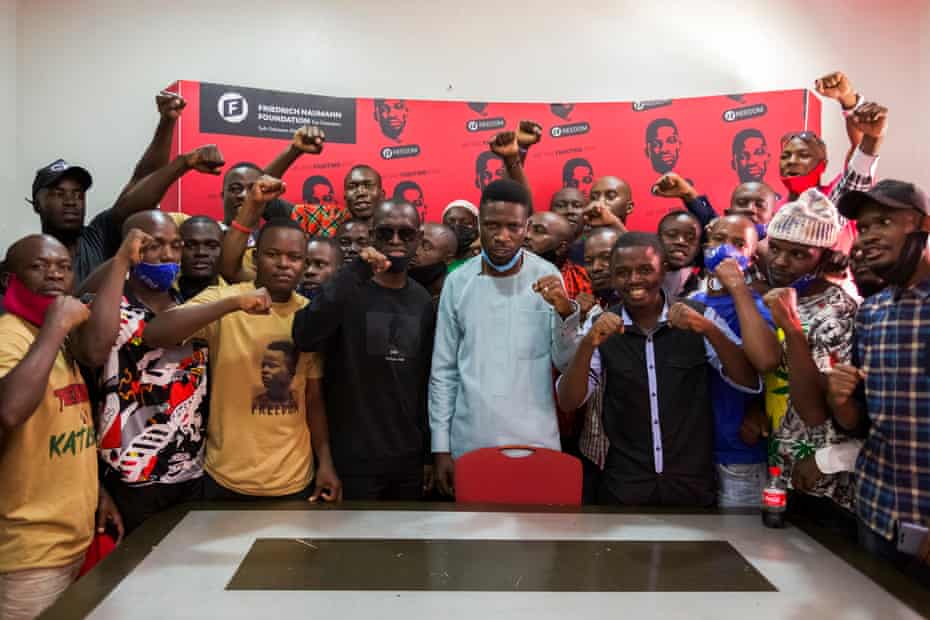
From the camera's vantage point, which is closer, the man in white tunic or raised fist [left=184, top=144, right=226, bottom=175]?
the man in white tunic

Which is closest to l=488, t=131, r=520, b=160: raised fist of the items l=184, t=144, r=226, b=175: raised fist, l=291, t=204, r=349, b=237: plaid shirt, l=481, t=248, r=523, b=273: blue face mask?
l=481, t=248, r=523, b=273: blue face mask

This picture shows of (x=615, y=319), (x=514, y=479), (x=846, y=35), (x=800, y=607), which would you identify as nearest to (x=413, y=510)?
(x=514, y=479)

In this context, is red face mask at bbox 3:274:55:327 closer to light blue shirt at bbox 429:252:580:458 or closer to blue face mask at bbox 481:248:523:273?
light blue shirt at bbox 429:252:580:458

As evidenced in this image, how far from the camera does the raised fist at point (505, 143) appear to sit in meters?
3.14

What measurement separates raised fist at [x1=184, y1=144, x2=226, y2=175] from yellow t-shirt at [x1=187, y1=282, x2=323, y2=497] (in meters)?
0.69

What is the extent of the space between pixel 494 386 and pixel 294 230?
2.98 feet

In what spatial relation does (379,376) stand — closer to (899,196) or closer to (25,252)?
(25,252)

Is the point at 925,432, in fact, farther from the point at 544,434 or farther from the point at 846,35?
the point at 846,35

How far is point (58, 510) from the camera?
6.41 feet

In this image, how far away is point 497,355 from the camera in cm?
254

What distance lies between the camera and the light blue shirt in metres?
2.50

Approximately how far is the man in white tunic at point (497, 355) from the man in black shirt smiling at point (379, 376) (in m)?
0.09

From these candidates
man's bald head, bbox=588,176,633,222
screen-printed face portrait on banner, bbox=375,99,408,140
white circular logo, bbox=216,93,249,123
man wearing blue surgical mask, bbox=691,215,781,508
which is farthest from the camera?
screen-printed face portrait on banner, bbox=375,99,408,140

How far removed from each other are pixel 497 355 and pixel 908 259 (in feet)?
4.25
